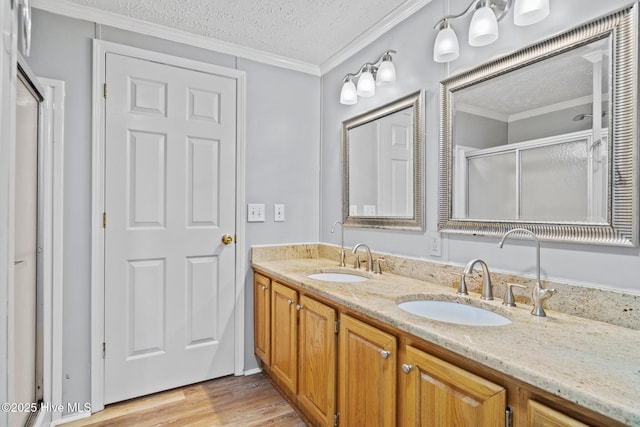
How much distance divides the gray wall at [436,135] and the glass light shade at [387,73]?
0.29 feet

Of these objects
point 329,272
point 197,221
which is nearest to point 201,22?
point 197,221

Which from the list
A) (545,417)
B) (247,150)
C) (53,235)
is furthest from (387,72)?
(53,235)

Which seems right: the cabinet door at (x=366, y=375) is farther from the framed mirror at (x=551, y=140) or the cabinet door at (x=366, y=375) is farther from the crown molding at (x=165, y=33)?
the crown molding at (x=165, y=33)

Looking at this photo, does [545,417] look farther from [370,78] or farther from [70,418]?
[70,418]

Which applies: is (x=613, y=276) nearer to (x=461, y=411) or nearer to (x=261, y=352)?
(x=461, y=411)

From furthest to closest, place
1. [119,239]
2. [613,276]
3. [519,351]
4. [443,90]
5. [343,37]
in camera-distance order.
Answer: [343,37]
[119,239]
[443,90]
[613,276]
[519,351]

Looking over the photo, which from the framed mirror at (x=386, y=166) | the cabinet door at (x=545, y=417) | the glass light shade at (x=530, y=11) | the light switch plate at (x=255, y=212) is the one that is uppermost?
the glass light shade at (x=530, y=11)

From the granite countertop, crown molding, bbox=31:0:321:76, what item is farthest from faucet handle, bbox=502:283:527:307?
crown molding, bbox=31:0:321:76

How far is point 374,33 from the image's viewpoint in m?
2.12

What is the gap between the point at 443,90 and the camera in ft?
5.54

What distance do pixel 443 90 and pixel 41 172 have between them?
209 centimetres

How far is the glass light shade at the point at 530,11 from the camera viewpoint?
3.94 feet

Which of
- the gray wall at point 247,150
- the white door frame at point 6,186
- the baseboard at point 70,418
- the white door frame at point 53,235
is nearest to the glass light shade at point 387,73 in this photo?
the gray wall at point 247,150

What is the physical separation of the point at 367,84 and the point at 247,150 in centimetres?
93
